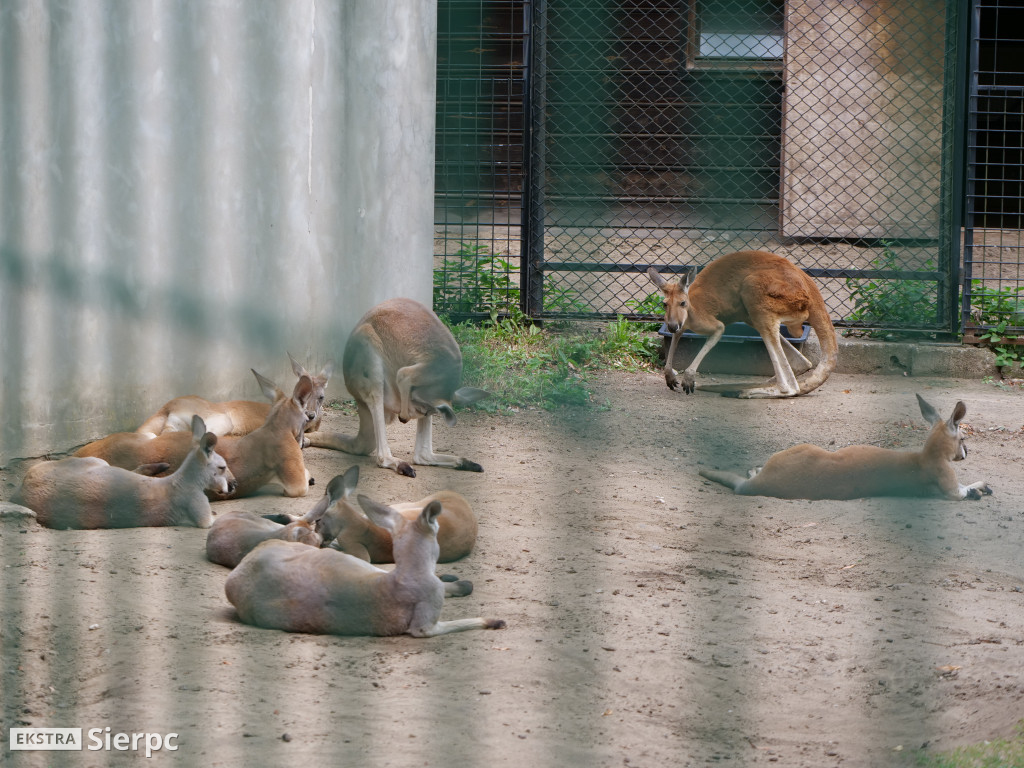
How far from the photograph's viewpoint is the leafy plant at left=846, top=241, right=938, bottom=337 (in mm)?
→ 7969

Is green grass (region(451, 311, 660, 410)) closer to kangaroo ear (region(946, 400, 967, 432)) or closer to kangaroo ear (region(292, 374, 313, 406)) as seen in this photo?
kangaroo ear (region(292, 374, 313, 406))

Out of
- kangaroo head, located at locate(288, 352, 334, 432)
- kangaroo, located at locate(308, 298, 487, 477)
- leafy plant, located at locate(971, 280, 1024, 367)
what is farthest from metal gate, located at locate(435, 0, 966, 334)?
kangaroo head, located at locate(288, 352, 334, 432)

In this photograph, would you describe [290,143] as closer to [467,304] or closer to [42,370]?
[42,370]

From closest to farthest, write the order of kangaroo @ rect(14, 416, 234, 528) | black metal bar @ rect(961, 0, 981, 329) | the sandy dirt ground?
the sandy dirt ground, kangaroo @ rect(14, 416, 234, 528), black metal bar @ rect(961, 0, 981, 329)

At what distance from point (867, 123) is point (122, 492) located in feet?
22.8

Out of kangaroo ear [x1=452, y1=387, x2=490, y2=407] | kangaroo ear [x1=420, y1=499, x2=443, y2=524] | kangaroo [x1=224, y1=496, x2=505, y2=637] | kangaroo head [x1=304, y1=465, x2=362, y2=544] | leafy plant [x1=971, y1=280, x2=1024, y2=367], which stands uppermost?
leafy plant [x1=971, y1=280, x2=1024, y2=367]

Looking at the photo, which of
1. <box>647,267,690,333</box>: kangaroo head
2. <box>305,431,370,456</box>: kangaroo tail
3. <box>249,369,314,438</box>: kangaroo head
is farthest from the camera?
<box>647,267,690,333</box>: kangaroo head

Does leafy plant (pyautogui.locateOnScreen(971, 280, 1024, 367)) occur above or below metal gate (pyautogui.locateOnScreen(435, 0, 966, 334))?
below

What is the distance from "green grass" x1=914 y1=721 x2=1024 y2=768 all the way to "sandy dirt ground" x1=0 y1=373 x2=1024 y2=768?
0.21 ft

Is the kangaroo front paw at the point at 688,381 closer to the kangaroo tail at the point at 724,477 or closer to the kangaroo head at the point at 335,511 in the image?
the kangaroo tail at the point at 724,477

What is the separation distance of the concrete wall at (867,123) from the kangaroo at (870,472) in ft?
13.7

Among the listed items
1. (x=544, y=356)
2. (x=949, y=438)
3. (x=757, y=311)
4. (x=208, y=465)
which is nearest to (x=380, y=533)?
(x=208, y=465)

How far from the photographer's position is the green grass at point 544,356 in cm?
671

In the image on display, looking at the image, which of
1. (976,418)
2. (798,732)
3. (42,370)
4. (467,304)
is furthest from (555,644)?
(467,304)
